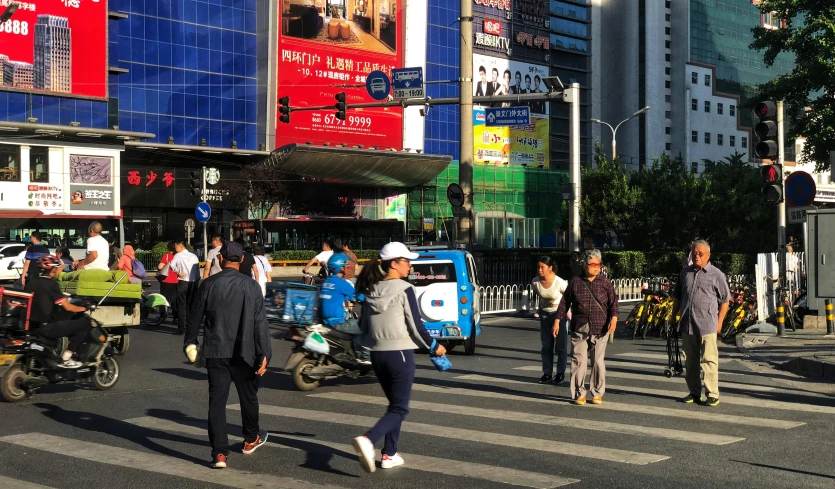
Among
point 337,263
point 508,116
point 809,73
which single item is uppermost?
point 809,73

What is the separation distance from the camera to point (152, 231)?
65.1 m

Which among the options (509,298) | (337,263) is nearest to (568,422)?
(337,263)

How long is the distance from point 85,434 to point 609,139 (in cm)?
10671

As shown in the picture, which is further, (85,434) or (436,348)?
(85,434)

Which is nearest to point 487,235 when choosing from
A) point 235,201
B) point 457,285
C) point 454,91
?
point 454,91

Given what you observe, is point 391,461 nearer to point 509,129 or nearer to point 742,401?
point 742,401

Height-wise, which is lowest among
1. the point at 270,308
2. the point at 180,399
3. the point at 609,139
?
the point at 180,399

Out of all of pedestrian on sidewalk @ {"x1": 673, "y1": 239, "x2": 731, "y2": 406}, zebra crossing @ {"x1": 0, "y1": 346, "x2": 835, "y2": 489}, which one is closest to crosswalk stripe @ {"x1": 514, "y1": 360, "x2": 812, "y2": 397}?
zebra crossing @ {"x1": 0, "y1": 346, "x2": 835, "y2": 489}

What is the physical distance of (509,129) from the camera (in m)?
84.9

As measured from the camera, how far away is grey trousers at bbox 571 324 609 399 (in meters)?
10.8

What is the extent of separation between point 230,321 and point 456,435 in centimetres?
237

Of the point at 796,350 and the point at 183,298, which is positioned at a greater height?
the point at 183,298

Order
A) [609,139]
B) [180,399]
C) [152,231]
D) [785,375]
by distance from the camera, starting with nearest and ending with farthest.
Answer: [180,399], [785,375], [152,231], [609,139]

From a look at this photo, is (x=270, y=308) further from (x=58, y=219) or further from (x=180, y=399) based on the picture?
(x=58, y=219)
